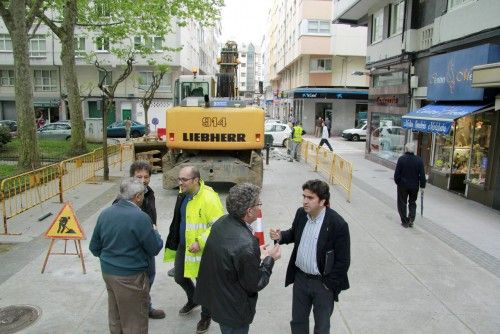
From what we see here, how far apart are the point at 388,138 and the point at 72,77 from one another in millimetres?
13699

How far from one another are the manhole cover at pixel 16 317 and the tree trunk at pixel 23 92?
954 cm

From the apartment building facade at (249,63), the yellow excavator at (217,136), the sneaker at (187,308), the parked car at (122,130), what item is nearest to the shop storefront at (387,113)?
the yellow excavator at (217,136)

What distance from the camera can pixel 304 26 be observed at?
116 feet

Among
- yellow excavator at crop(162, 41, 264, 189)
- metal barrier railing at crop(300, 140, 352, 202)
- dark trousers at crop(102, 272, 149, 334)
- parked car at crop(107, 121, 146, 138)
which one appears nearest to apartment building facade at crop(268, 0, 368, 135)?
parked car at crop(107, 121, 146, 138)

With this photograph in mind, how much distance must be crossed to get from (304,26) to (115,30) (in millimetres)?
18925

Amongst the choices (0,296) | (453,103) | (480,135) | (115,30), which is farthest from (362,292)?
(115,30)

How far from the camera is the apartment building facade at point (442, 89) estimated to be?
1054cm

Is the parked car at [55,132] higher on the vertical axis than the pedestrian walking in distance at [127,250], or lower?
lower

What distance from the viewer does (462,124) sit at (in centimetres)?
1237

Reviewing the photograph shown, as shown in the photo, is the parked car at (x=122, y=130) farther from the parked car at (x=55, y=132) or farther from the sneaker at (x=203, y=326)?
the sneaker at (x=203, y=326)

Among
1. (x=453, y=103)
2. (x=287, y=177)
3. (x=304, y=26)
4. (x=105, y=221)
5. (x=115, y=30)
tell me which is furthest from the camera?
(x=304, y=26)

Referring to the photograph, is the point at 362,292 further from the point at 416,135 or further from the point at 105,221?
the point at 416,135

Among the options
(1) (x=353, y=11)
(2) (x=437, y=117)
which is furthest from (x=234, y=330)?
(1) (x=353, y=11)

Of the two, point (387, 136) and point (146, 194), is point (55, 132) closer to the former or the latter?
point (387, 136)
